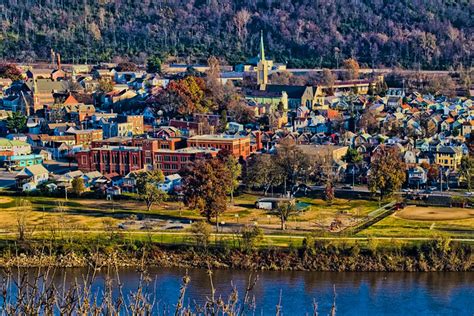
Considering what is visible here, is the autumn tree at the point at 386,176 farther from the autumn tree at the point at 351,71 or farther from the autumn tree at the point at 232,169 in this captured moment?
the autumn tree at the point at 351,71

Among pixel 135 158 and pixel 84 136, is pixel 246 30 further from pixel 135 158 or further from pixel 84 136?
pixel 135 158

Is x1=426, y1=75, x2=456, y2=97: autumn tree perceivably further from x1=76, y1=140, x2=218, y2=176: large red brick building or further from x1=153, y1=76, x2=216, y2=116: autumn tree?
x1=76, y1=140, x2=218, y2=176: large red brick building

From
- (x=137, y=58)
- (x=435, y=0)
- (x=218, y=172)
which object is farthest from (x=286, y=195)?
(x=435, y=0)

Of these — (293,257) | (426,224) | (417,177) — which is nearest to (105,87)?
(417,177)

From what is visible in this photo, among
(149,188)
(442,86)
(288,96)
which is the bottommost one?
(149,188)

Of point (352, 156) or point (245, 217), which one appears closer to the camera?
point (245, 217)

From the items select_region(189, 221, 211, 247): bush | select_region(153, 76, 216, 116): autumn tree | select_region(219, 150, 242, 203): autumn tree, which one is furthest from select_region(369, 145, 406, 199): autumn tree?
select_region(153, 76, 216, 116): autumn tree

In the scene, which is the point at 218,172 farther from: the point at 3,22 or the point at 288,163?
the point at 3,22
